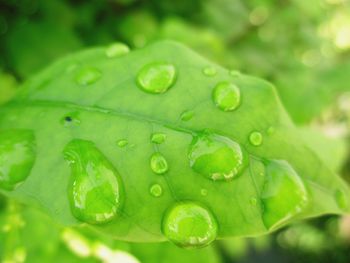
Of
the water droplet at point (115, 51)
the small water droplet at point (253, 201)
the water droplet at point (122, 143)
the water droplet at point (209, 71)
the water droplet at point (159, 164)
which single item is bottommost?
the small water droplet at point (253, 201)

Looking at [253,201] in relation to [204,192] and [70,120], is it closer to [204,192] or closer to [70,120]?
[204,192]

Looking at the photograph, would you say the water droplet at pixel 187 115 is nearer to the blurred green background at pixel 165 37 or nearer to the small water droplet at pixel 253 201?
the small water droplet at pixel 253 201

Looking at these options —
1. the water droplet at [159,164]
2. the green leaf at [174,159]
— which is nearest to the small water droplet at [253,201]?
the green leaf at [174,159]

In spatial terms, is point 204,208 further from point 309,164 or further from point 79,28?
point 79,28

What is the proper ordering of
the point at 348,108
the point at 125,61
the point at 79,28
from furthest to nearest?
1. the point at 348,108
2. the point at 79,28
3. the point at 125,61

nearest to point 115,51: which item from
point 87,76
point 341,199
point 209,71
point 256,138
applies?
point 87,76

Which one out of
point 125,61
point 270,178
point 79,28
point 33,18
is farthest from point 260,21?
point 270,178
